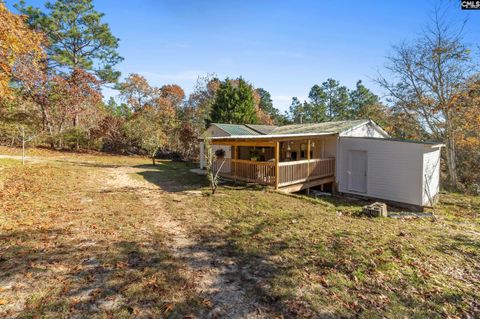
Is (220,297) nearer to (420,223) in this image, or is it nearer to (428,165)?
(420,223)

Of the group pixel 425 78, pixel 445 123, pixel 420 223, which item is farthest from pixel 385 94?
pixel 420 223

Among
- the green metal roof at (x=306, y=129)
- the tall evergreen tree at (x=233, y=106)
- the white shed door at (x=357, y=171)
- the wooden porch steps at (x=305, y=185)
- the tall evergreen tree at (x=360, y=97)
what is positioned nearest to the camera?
the wooden porch steps at (x=305, y=185)

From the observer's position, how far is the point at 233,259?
4578 millimetres

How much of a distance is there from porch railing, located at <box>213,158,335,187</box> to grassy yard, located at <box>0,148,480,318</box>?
2.44m

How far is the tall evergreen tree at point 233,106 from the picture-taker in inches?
1043

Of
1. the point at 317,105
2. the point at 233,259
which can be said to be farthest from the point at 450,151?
the point at 317,105

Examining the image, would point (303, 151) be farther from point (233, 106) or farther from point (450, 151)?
point (233, 106)

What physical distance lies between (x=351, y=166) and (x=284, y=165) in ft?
14.4

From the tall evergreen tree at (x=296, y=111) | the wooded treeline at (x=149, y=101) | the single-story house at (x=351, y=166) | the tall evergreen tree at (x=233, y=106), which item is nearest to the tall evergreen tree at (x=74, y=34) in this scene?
the wooded treeline at (x=149, y=101)

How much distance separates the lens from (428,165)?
11.2m

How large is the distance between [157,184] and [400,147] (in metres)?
10.9

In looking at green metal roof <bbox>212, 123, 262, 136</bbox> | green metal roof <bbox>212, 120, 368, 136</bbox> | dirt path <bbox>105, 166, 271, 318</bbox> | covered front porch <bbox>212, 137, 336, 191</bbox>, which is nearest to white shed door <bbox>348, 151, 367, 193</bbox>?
covered front porch <bbox>212, 137, 336, 191</bbox>

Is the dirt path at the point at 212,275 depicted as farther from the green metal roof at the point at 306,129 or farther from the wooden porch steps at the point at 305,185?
the green metal roof at the point at 306,129

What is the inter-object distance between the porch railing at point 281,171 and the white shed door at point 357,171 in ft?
3.58
